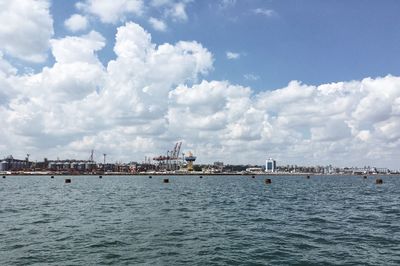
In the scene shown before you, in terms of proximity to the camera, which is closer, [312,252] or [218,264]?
[218,264]

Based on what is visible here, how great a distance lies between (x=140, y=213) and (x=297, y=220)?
1718 cm

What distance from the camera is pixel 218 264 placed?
66.2ft

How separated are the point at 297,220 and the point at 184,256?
61.7 ft

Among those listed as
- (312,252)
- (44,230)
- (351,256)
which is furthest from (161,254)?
(44,230)

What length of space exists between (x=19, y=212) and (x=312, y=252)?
34.1 m

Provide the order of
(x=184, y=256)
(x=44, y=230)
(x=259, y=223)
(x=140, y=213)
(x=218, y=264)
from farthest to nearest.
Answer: (x=140, y=213) → (x=259, y=223) → (x=44, y=230) → (x=184, y=256) → (x=218, y=264)

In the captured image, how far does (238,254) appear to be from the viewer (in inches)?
888

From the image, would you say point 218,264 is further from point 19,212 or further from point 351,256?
point 19,212

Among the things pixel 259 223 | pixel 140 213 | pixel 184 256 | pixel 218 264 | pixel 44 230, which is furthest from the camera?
pixel 140 213

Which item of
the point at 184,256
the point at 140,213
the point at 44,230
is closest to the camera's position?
the point at 184,256

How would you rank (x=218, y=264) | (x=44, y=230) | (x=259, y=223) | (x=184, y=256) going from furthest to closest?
(x=259, y=223), (x=44, y=230), (x=184, y=256), (x=218, y=264)

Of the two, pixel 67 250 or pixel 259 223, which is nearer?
pixel 67 250

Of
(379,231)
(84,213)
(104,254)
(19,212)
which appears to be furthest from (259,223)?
(19,212)

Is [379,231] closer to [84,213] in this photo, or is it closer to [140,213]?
[140,213]
